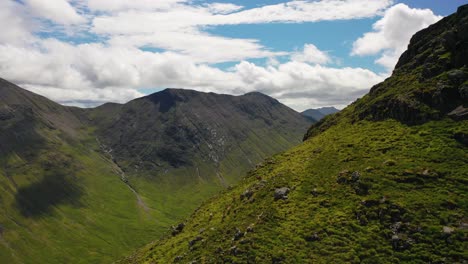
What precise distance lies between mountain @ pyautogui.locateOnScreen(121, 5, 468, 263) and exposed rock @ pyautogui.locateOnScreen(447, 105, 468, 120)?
1.00 feet

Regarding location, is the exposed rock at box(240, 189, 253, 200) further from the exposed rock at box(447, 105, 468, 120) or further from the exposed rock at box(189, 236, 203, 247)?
the exposed rock at box(447, 105, 468, 120)

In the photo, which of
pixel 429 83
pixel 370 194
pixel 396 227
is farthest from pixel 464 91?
pixel 396 227

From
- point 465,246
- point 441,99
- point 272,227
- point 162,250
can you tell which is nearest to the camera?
point 465,246

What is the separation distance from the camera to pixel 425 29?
5364 inches

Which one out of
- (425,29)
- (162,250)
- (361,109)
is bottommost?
(162,250)

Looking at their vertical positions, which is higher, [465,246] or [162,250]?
[465,246]

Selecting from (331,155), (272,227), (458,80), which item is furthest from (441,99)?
(272,227)

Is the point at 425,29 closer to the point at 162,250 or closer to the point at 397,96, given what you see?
the point at 397,96

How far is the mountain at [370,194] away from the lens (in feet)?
222

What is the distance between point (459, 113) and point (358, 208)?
1359 inches

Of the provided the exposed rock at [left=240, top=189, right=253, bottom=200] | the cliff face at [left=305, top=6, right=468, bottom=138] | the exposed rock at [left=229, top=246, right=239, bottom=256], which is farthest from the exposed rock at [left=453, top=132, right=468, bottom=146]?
the exposed rock at [left=229, top=246, right=239, bottom=256]

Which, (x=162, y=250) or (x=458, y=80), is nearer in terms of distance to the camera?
(x=458, y=80)

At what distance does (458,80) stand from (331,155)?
33.9 meters

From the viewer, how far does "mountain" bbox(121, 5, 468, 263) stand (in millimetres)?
67625
